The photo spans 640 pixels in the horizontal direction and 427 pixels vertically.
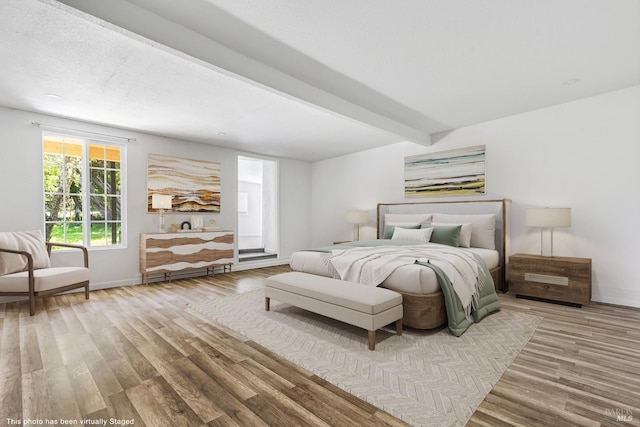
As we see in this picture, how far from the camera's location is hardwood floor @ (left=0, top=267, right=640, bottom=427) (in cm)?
163

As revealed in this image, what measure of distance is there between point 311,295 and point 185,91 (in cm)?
259

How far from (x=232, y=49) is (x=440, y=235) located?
11.5 ft

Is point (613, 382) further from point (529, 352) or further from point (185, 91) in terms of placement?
point (185, 91)

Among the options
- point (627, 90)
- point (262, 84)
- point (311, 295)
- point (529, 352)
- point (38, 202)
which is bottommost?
point (529, 352)

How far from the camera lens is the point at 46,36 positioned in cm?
231

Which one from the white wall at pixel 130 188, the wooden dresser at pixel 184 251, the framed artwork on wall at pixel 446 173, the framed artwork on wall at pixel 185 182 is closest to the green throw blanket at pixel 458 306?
the framed artwork on wall at pixel 446 173

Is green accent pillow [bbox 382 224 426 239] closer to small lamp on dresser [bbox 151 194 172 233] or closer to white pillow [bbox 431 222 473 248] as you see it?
white pillow [bbox 431 222 473 248]

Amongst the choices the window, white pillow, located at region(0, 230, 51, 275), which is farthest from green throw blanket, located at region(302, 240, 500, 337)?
the window

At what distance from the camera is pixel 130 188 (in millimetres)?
4906

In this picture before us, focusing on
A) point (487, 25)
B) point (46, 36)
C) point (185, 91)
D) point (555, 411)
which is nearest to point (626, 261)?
point (555, 411)

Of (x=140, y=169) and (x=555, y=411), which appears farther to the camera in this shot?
(x=140, y=169)

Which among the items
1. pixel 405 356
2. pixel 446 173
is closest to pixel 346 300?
pixel 405 356

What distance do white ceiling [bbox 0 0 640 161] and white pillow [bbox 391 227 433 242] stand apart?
1.53m

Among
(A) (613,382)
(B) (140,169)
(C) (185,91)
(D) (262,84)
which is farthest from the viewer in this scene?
(B) (140,169)
